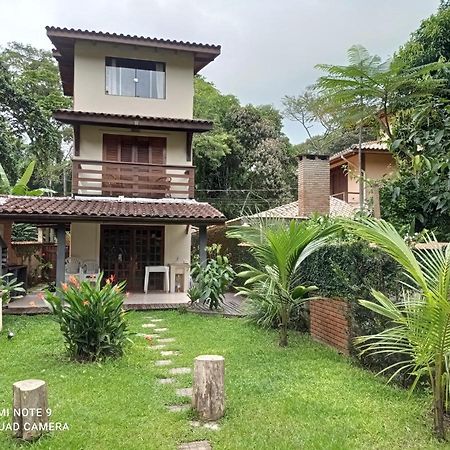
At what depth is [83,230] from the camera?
13.6 metres

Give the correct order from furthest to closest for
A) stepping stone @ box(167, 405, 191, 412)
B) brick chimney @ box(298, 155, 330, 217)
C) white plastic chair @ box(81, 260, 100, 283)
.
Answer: brick chimney @ box(298, 155, 330, 217)
white plastic chair @ box(81, 260, 100, 283)
stepping stone @ box(167, 405, 191, 412)

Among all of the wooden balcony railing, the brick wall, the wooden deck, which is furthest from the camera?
the wooden balcony railing

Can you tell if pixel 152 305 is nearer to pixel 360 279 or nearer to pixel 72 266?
pixel 72 266

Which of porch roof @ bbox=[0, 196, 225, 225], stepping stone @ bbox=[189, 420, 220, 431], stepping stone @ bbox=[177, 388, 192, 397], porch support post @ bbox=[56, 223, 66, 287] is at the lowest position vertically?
stepping stone @ bbox=[177, 388, 192, 397]

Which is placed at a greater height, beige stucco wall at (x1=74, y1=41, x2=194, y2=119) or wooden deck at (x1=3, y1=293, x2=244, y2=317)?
beige stucco wall at (x1=74, y1=41, x2=194, y2=119)

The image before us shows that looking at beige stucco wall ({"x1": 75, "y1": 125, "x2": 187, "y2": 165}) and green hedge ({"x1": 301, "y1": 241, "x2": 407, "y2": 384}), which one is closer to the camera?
green hedge ({"x1": 301, "y1": 241, "x2": 407, "y2": 384})

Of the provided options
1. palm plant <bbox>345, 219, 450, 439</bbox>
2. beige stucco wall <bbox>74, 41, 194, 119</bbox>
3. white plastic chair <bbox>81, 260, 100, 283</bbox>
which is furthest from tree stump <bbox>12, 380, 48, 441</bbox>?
beige stucco wall <bbox>74, 41, 194, 119</bbox>

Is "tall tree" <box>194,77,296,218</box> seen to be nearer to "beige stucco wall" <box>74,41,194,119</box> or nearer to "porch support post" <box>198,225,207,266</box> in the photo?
"beige stucco wall" <box>74,41,194,119</box>

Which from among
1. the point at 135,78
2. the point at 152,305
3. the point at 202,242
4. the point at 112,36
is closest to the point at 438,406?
the point at 152,305

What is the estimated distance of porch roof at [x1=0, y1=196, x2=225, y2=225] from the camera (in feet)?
35.7

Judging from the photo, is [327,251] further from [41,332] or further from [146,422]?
[41,332]

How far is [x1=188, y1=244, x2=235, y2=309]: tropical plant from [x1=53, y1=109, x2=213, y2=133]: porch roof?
15.9 ft

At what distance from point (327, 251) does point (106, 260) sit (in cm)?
841

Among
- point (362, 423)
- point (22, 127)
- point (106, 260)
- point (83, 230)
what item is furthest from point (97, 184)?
point (362, 423)
